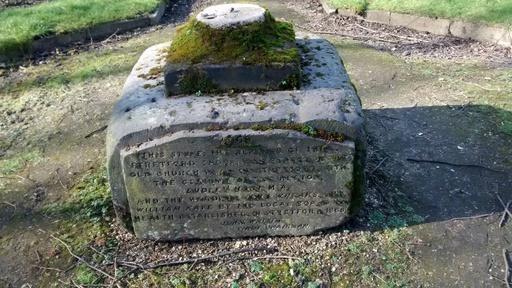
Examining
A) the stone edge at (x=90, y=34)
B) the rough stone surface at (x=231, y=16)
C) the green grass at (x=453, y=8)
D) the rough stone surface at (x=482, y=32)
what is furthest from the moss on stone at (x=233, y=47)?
the green grass at (x=453, y=8)

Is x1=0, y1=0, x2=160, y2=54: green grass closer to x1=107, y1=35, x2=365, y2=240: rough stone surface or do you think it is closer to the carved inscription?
x1=107, y1=35, x2=365, y2=240: rough stone surface

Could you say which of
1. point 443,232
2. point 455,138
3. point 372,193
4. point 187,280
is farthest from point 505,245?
point 187,280

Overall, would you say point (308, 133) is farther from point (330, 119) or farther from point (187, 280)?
point (187, 280)

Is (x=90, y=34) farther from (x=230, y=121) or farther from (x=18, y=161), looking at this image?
(x=230, y=121)

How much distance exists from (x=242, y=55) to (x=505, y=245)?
203cm

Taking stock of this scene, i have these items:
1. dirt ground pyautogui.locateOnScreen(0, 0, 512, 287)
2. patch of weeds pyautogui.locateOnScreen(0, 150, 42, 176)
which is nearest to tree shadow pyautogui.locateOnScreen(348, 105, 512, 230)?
dirt ground pyautogui.locateOnScreen(0, 0, 512, 287)

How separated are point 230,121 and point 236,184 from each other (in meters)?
0.40


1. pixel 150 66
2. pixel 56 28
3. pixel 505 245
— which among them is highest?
pixel 150 66

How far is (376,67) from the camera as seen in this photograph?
5984 millimetres

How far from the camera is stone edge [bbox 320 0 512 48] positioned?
21.2 ft

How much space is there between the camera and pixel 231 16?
332 cm

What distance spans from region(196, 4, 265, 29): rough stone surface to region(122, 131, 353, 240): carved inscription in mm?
760

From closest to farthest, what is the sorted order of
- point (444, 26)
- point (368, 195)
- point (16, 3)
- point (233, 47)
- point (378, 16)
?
1. point (233, 47)
2. point (368, 195)
3. point (444, 26)
4. point (378, 16)
5. point (16, 3)

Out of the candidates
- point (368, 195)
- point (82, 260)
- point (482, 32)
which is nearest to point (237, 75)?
point (368, 195)
